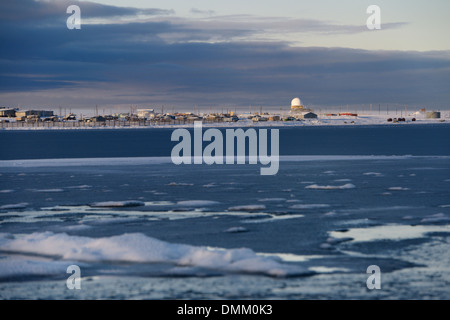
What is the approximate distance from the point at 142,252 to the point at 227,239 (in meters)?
2.36

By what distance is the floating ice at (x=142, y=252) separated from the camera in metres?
12.6

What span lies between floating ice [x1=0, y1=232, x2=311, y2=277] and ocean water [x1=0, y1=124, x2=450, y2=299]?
24 millimetres

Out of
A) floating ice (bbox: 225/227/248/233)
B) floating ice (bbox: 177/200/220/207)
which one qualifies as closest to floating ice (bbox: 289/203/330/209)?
floating ice (bbox: 177/200/220/207)

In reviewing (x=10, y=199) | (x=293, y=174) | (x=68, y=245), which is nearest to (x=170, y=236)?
(x=68, y=245)

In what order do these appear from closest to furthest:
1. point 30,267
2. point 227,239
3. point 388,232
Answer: point 30,267
point 227,239
point 388,232

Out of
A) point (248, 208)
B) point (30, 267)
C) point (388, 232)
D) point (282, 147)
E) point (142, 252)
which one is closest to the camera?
point (30, 267)

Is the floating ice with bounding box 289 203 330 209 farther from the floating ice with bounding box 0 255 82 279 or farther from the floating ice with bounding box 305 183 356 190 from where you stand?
the floating ice with bounding box 0 255 82 279

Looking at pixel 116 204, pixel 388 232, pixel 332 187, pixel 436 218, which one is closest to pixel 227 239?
pixel 388 232

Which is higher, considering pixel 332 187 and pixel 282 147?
pixel 332 187

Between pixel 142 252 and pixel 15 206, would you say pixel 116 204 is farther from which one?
pixel 142 252

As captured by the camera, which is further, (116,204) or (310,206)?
(116,204)

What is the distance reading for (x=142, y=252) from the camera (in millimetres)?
13773

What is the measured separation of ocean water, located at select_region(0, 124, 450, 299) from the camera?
1147 cm

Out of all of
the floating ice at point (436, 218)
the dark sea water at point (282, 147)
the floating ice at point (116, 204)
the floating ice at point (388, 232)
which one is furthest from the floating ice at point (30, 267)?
the dark sea water at point (282, 147)
